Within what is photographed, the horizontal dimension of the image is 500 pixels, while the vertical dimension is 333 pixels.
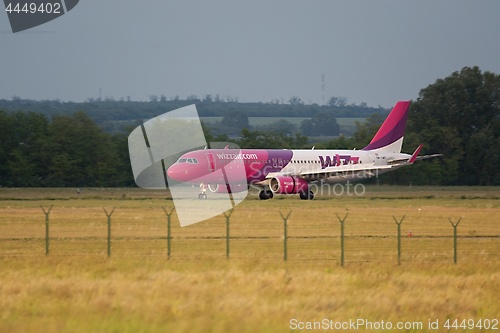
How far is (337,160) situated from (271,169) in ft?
23.1

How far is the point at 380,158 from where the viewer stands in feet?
224

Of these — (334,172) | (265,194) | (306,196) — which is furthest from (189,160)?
(334,172)

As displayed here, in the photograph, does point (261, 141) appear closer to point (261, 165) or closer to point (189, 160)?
point (261, 165)

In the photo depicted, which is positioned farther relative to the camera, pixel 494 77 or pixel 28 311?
pixel 494 77

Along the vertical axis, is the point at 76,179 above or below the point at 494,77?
below

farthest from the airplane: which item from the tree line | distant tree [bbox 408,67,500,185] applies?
distant tree [bbox 408,67,500,185]

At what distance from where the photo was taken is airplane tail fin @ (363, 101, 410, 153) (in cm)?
7012

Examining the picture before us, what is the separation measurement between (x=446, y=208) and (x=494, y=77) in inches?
2096

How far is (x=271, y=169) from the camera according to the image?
59375mm

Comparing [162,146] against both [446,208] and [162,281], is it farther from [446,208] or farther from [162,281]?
[162,281]

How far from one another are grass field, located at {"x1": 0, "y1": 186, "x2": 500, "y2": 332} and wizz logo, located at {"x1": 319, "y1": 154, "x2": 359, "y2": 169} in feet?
56.4

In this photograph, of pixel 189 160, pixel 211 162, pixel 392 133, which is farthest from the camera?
pixel 392 133

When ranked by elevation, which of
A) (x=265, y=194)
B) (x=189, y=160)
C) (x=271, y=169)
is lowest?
(x=265, y=194)

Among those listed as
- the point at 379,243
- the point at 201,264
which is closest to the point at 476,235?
the point at 379,243
